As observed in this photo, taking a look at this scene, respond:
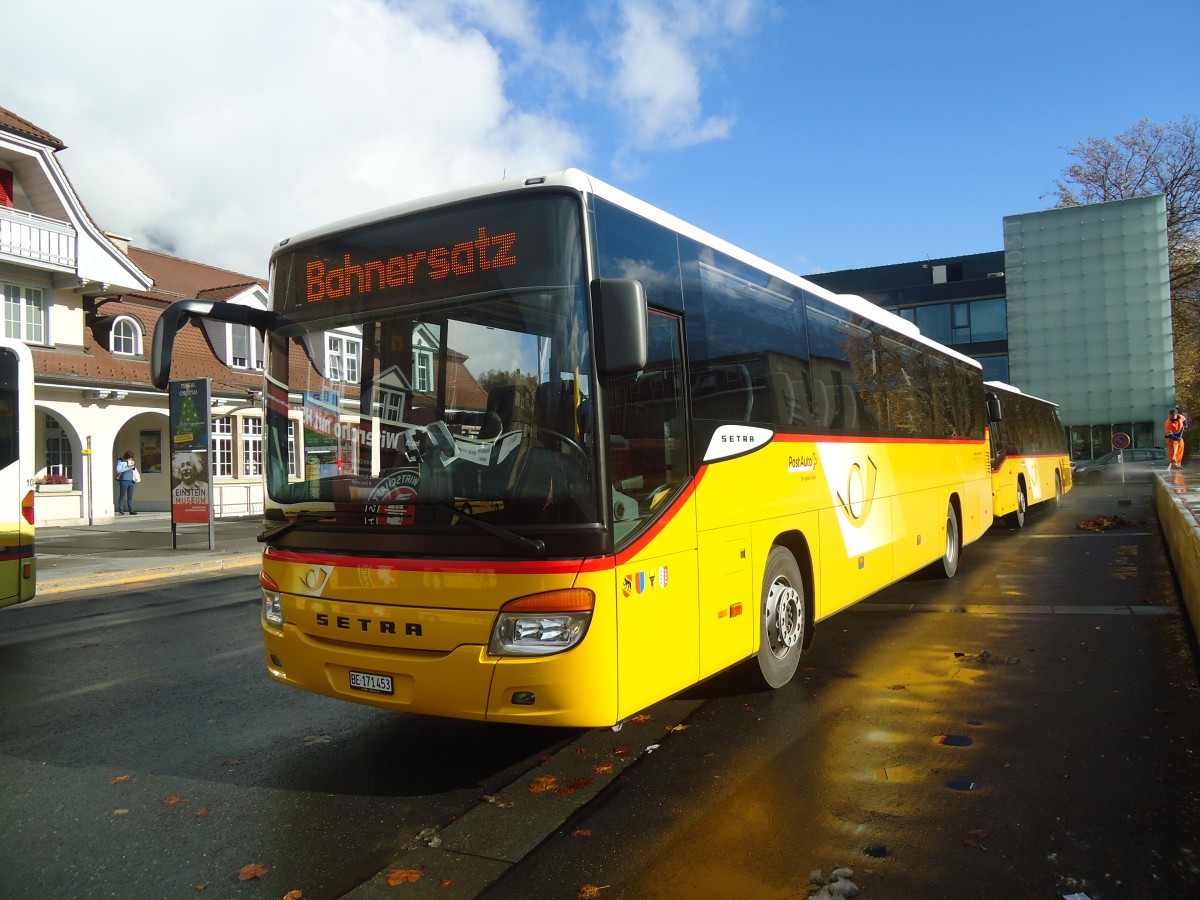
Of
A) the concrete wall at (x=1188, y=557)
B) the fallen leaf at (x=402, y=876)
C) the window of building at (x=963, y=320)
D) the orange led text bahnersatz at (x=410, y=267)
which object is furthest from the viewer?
the window of building at (x=963, y=320)

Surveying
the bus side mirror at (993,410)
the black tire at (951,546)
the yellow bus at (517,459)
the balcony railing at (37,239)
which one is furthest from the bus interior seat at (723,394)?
the balcony railing at (37,239)

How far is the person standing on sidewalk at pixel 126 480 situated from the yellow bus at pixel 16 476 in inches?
762

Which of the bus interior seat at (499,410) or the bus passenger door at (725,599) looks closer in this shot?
the bus interior seat at (499,410)

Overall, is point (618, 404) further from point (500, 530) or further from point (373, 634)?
point (373, 634)

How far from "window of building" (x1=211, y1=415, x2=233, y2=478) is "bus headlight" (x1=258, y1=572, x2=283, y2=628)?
1044 inches

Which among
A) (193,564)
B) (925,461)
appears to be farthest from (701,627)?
(193,564)

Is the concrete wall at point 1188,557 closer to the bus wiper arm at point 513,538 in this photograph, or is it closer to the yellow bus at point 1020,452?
the yellow bus at point 1020,452

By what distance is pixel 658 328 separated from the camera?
4.92 metres

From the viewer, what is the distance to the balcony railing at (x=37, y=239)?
23094mm

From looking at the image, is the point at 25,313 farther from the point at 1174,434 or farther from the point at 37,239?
the point at 1174,434

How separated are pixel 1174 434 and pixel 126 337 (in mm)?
31244

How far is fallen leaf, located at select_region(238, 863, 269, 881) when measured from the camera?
362 centimetres

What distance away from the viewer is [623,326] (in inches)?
160

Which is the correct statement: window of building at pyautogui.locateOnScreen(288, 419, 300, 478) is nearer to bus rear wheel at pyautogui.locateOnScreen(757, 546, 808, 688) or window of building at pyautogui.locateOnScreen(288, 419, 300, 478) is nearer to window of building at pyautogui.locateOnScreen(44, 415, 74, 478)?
bus rear wheel at pyautogui.locateOnScreen(757, 546, 808, 688)
